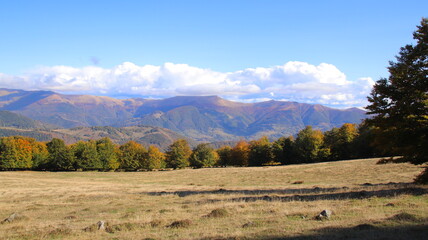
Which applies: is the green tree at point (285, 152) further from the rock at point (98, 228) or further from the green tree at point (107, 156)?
the rock at point (98, 228)

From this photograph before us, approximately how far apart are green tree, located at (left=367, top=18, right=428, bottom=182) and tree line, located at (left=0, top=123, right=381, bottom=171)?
6832 cm

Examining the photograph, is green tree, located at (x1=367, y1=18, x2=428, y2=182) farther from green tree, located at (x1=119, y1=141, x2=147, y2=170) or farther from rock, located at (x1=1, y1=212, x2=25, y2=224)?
green tree, located at (x1=119, y1=141, x2=147, y2=170)

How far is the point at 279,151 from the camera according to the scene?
102m

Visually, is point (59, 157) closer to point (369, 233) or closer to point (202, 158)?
point (202, 158)

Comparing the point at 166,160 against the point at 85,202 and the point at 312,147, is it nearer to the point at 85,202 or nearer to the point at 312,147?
the point at 312,147

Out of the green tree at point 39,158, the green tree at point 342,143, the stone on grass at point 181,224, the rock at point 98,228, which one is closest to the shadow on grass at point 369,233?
the stone on grass at point 181,224

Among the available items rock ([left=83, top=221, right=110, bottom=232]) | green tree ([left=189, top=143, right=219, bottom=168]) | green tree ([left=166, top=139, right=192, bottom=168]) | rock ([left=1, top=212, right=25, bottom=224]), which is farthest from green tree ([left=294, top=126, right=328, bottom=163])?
rock ([left=83, top=221, right=110, bottom=232])

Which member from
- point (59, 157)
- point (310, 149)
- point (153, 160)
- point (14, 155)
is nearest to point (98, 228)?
point (310, 149)

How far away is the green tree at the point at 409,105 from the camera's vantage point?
21.4m

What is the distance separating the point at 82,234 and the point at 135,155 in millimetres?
102237

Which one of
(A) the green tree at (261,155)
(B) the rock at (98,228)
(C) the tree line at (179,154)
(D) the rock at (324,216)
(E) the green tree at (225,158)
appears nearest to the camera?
(D) the rock at (324,216)

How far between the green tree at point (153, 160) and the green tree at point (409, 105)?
94854mm

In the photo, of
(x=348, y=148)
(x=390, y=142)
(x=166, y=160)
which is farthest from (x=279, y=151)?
(x=390, y=142)

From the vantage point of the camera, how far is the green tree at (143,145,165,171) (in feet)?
363
